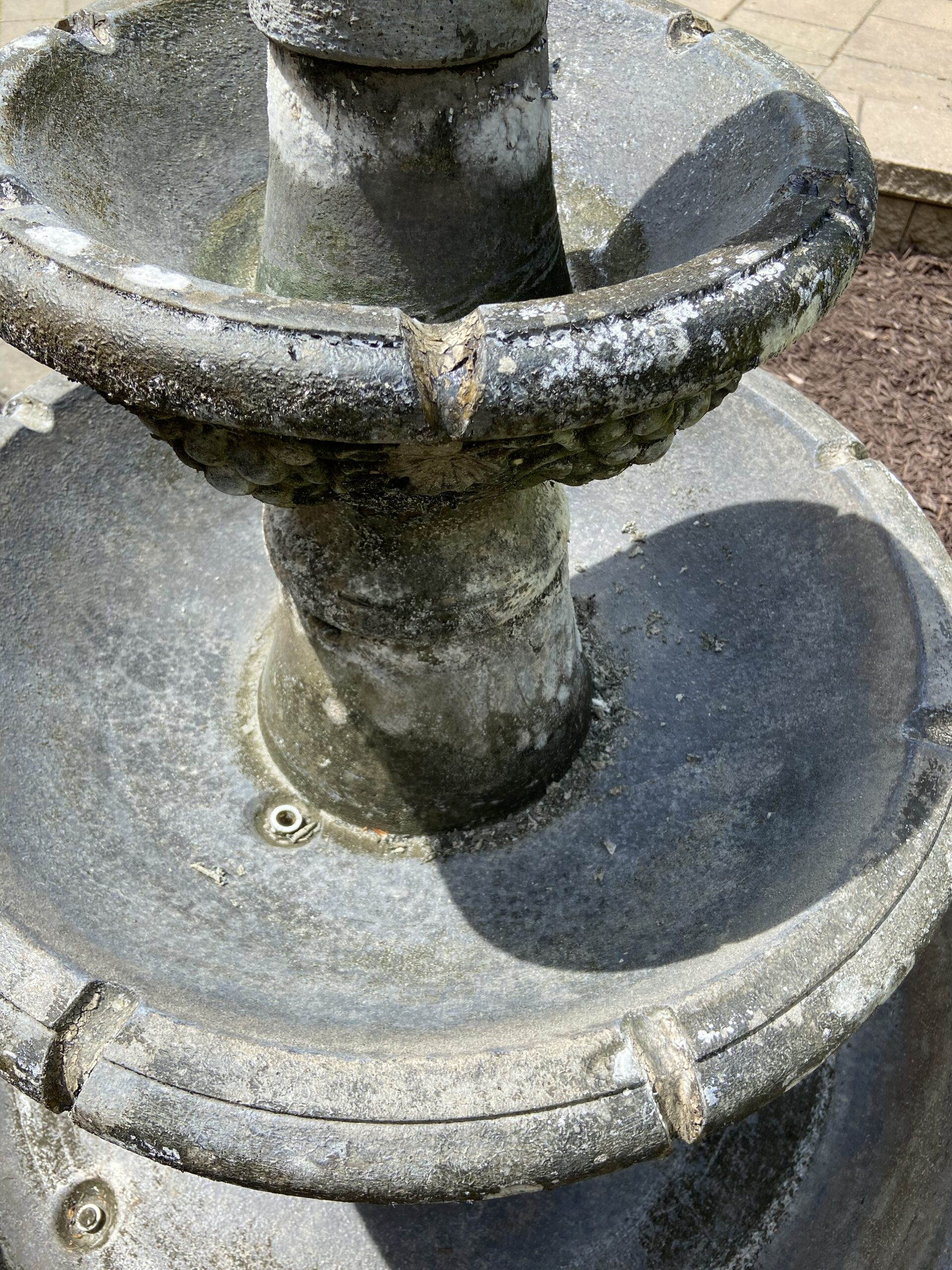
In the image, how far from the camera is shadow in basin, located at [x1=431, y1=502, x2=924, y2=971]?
2.02 meters

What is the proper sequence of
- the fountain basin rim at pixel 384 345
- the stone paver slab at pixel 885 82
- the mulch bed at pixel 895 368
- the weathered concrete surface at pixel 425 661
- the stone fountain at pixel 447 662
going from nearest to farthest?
the fountain basin rim at pixel 384 345 < the stone fountain at pixel 447 662 < the weathered concrete surface at pixel 425 661 < the mulch bed at pixel 895 368 < the stone paver slab at pixel 885 82

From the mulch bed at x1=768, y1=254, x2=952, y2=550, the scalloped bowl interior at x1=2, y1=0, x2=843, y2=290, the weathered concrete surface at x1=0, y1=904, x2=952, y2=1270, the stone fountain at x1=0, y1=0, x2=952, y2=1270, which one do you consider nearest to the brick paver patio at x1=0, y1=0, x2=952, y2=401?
the mulch bed at x1=768, y1=254, x2=952, y2=550

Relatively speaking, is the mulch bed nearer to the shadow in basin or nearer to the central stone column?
the shadow in basin

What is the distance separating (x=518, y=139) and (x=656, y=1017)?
4.08ft

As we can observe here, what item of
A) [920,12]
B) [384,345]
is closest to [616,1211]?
[384,345]

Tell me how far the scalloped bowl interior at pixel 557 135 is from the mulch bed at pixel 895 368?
226 centimetres

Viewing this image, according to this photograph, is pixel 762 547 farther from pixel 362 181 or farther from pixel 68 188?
pixel 68 188

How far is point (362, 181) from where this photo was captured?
150 centimetres

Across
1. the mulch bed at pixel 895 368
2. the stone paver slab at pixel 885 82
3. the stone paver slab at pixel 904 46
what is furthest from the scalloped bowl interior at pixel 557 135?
the stone paver slab at pixel 904 46

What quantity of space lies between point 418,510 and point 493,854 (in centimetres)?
90

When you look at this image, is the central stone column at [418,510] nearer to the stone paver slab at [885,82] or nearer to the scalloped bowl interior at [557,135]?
the scalloped bowl interior at [557,135]

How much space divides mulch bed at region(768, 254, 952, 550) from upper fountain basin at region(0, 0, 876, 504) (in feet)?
7.49

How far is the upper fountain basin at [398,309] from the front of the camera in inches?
49.1

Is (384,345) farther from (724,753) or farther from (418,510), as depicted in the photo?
(724,753)
